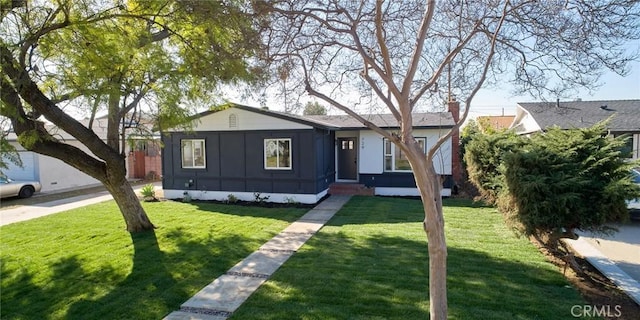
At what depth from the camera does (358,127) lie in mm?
14445

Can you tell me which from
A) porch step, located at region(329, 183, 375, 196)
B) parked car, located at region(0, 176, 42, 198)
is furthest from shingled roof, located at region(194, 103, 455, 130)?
parked car, located at region(0, 176, 42, 198)

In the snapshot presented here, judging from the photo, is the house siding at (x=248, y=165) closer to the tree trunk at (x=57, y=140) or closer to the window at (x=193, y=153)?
the window at (x=193, y=153)

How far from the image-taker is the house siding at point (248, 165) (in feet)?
41.1

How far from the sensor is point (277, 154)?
12914 millimetres

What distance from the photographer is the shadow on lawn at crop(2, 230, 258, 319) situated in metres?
4.71

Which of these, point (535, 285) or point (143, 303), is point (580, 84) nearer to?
point (535, 285)

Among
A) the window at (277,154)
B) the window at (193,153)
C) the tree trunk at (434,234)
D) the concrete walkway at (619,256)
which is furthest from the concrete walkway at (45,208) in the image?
the concrete walkway at (619,256)

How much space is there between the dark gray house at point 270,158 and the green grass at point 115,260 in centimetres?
210

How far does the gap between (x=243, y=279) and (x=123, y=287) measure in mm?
1823

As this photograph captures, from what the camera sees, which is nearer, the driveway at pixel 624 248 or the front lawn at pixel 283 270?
the front lawn at pixel 283 270

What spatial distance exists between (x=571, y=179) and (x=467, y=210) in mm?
5820

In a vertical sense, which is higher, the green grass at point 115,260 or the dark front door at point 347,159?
the dark front door at point 347,159

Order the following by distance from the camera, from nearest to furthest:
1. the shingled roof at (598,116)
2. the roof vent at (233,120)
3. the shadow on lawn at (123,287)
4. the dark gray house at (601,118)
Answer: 1. the shadow on lawn at (123,287)
2. the roof vent at (233,120)
3. the dark gray house at (601,118)
4. the shingled roof at (598,116)

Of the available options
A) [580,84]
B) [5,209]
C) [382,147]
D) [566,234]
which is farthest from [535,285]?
[5,209]
